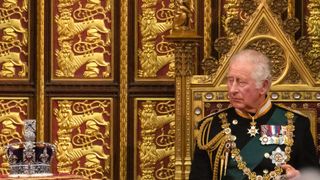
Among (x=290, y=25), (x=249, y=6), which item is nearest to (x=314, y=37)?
(x=290, y=25)

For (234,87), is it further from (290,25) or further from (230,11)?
(230,11)

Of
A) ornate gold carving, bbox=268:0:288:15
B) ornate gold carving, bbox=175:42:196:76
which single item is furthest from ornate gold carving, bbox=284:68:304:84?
ornate gold carving, bbox=175:42:196:76

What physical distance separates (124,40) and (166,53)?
314 millimetres

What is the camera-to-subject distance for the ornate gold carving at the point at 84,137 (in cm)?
712

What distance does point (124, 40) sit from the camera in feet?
23.4

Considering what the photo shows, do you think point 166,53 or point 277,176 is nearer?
point 277,176

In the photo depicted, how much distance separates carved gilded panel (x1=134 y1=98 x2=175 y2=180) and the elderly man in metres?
1.12

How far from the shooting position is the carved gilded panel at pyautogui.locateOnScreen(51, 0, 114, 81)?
A: 712 cm

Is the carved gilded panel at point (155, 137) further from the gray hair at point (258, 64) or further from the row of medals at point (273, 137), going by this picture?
the gray hair at point (258, 64)

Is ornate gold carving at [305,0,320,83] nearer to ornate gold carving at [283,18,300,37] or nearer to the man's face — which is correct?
ornate gold carving at [283,18,300,37]

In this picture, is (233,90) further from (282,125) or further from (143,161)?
(143,161)

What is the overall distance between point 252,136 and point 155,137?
1323 millimetres

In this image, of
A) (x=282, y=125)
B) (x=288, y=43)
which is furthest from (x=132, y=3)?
(x=282, y=125)

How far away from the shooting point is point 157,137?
711cm
